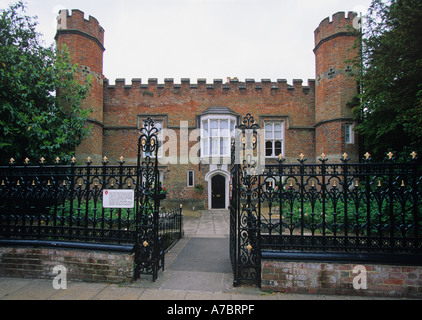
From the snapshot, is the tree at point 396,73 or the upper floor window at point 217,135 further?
the upper floor window at point 217,135

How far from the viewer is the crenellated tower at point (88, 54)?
14219 millimetres

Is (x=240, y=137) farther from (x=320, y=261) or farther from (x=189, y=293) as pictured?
(x=189, y=293)

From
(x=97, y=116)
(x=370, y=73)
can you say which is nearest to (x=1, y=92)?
(x=97, y=116)

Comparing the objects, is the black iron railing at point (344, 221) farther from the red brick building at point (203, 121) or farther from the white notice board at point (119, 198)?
the red brick building at point (203, 121)

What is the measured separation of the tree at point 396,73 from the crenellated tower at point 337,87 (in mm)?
2342

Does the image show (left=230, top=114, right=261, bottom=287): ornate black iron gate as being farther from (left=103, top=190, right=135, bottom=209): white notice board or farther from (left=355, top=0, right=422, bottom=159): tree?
(left=355, top=0, right=422, bottom=159): tree

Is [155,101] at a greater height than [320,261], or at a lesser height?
greater

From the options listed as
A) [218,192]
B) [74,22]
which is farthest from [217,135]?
[74,22]

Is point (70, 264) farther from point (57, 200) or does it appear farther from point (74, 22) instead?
point (74, 22)

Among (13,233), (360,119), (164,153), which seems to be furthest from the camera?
(164,153)

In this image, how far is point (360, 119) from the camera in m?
14.1

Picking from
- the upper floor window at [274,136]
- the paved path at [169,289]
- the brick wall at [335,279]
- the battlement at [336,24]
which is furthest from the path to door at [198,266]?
the battlement at [336,24]

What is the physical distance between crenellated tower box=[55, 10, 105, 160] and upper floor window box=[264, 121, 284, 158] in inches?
462
